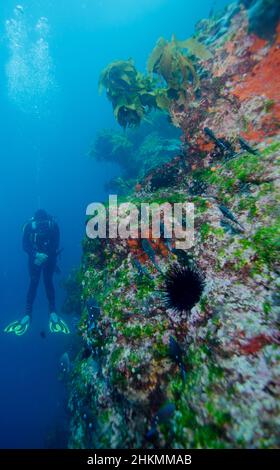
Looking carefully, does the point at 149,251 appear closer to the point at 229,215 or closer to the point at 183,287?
the point at 183,287

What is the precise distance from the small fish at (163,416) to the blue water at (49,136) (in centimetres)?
1690

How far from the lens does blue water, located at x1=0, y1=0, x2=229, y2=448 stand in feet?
98.5

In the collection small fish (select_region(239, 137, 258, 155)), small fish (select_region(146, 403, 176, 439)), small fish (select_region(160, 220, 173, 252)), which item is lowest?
small fish (select_region(146, 403, 176, 439))

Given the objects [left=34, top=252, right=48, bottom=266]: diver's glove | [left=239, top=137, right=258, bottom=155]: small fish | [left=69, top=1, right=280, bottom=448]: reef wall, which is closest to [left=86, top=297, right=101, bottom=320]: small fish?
[left=69, top=1, right=280, bottom=448]: reef wall

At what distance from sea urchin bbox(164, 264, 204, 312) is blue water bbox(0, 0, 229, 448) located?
17388 mm

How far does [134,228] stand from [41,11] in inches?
2433

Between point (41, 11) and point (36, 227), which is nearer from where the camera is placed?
point (36, 227)

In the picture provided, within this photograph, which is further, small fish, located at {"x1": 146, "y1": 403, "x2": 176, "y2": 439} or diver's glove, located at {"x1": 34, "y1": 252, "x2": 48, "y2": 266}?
diver's glove, located at {"x1": 34, "y1": 252, "x2": 48, "y2": 266}

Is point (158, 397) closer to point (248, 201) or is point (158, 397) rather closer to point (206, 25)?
point (248, 201)

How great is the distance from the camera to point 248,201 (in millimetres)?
4066

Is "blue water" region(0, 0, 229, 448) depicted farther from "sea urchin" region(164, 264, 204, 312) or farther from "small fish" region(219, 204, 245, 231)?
"small fish" region(219, 204, 245, 231)

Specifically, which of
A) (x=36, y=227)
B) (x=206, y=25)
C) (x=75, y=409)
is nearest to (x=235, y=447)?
(x=75, y=409)

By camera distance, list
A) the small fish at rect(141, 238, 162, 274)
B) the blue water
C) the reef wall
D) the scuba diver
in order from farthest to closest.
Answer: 1. the blue water
2. the scuba diver
3. the small fish at rect(141, 238, 162, 274)
4. the reef wall

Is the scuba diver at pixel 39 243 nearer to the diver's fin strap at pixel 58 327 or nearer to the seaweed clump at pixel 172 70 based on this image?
the diver's fin strap at pixel 58 327
